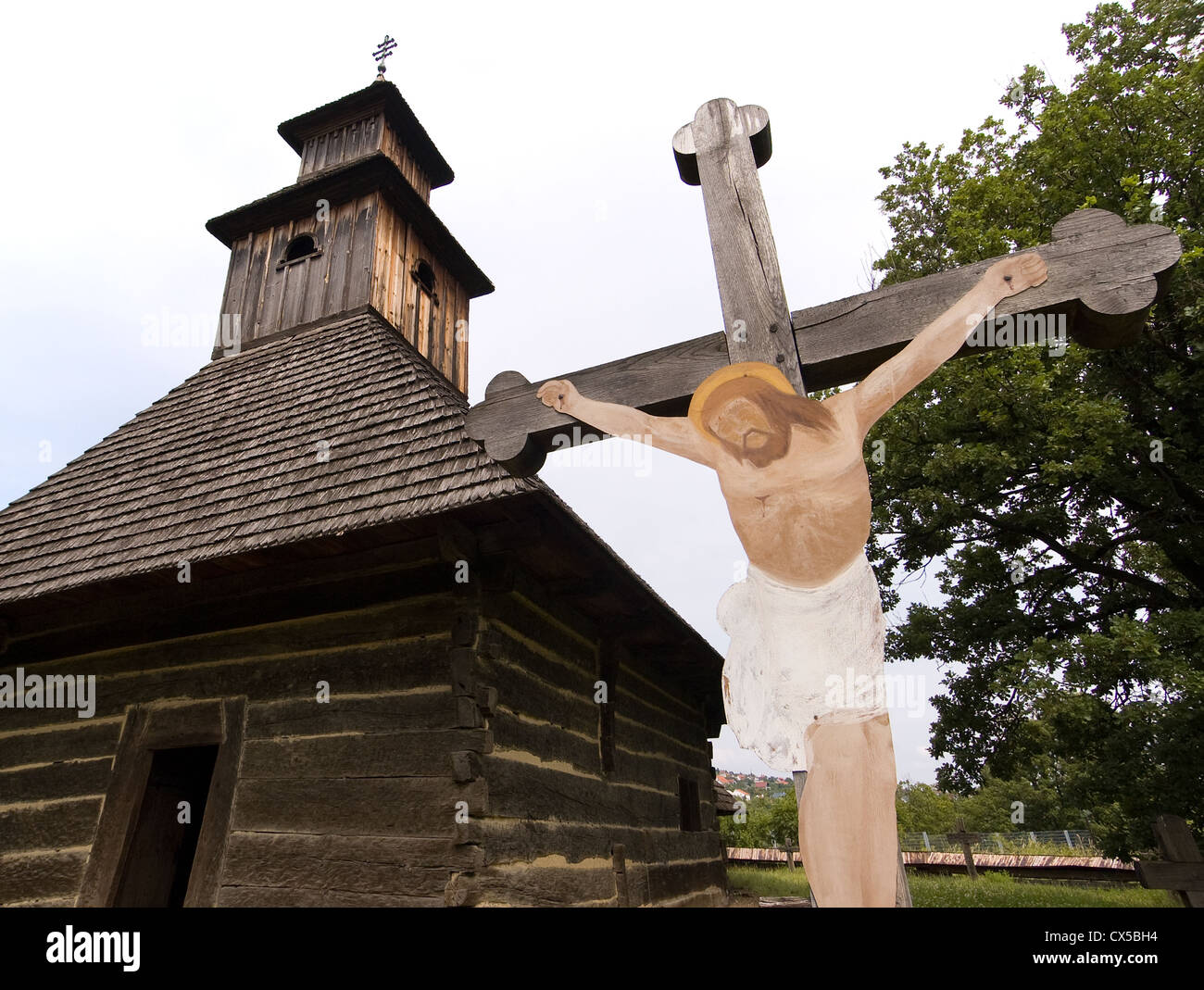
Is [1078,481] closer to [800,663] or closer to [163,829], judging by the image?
[800,663]

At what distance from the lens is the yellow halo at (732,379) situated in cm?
229

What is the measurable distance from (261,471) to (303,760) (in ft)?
7.66

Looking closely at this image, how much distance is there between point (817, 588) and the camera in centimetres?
203

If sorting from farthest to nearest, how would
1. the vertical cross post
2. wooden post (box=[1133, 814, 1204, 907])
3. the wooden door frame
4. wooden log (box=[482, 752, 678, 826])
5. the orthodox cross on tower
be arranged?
wooden post (box=[1133, 814, 1204, 907]) < the wooden door frame < wooden log (box=[482, 752, 678, 826]) < the vertical cross post < the orthodox cross on tower

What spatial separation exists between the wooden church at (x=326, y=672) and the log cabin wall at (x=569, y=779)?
24 millimetres

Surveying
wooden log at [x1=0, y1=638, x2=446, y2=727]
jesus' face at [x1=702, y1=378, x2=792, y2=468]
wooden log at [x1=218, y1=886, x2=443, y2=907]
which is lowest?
wooden log at [x1=218, y1=886, x2=443, y2=907]

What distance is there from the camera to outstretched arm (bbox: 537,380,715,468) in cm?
236

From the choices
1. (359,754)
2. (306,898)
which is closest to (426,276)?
(359,754)

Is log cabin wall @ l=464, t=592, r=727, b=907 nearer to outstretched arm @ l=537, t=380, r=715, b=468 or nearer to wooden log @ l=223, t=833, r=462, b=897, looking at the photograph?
wooden log @ l=223, t=833, r=462, b=897

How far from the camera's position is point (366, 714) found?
4426 mm

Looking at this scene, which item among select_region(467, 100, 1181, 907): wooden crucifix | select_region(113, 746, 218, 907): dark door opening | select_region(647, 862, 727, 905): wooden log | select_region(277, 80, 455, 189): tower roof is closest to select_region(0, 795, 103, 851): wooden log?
select_region(113, 746, 218, 907): dark door opening

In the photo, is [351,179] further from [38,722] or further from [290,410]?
→ [38,722]

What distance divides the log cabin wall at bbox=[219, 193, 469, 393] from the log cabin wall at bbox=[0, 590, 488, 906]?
Answer: 495 centimetres

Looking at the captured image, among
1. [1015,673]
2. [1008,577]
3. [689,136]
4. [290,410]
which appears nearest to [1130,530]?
[1008,577]
